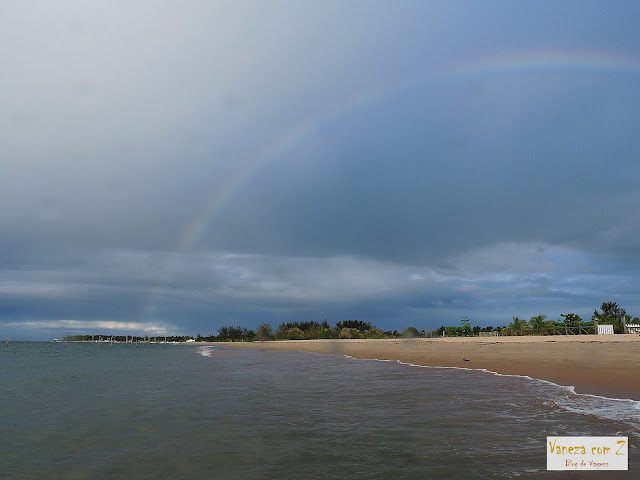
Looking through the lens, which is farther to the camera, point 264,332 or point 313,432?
point 264,332

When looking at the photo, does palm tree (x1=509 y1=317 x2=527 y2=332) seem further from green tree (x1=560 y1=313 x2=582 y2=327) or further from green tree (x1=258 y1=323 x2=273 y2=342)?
green tree (x1=258 y1=323 x2=273 y2=342)

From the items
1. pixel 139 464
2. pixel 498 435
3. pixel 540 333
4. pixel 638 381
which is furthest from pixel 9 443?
pixel 540 333

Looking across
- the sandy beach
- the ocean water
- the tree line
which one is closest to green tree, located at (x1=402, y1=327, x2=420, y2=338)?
the tree line

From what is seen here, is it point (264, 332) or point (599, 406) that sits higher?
point (599, 406)

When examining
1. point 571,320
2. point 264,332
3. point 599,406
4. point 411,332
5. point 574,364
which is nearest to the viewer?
point 599,406

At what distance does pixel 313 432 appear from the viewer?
1227 cm

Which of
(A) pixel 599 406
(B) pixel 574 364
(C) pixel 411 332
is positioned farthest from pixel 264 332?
(A) pixel 599 406

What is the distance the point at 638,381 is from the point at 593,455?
13.0m

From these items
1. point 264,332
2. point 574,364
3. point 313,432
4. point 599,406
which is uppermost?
point 599,406

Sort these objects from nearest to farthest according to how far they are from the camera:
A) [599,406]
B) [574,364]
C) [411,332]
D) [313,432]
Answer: [313,432], [599,406], [574,364], [411,332]

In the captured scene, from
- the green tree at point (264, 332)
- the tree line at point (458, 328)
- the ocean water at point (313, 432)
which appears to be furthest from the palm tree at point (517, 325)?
the green tree at point (264, 332)

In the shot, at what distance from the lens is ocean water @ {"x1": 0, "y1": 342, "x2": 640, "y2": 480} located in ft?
29.5

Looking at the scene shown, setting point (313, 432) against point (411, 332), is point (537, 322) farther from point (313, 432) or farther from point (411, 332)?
point (313, 432)

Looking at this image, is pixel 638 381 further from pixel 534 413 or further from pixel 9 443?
pixel 9 443
